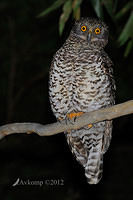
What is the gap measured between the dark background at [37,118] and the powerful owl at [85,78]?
2.79 metres

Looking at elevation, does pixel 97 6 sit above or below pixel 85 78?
above

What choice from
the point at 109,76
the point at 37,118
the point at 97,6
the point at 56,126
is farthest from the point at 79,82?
the point at 37,118

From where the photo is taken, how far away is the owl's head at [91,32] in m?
3.21

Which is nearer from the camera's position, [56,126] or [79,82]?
[56,126]

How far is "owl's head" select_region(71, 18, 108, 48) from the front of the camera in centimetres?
321

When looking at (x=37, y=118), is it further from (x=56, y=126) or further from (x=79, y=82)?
(x=56, y=126)

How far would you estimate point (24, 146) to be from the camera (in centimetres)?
642

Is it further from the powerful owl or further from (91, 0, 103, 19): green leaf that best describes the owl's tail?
(91, 0, 103, 19): green leaf

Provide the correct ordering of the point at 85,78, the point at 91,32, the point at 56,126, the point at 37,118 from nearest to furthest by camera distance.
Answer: the point at 56,126 < the point at 85,78 < the point at 91,32 < the point at 37,118

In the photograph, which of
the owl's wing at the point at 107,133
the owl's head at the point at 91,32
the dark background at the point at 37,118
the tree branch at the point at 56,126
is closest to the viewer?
the tree branch at the point at 56,126

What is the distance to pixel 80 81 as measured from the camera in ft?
9.53

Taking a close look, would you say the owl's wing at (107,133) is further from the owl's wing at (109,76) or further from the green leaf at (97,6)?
the green leaf at (97,6)

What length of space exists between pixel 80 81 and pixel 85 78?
0.05 metres

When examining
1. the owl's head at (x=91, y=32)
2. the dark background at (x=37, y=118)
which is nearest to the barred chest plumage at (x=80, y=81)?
the owl's head at (x=91, y=32)
